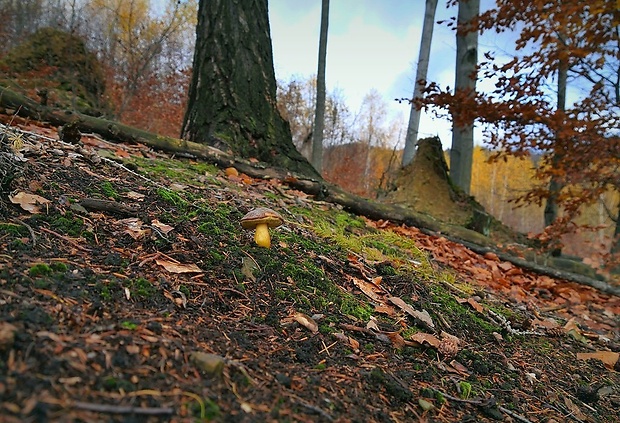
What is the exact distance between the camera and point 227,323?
154 centimetres

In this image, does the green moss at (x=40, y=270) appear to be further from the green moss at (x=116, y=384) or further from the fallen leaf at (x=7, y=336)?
the green moss at (x=116, y=384)

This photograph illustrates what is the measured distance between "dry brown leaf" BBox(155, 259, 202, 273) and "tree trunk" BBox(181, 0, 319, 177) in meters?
3.07

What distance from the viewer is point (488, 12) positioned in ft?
20.7

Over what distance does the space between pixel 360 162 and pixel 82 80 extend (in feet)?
76.4

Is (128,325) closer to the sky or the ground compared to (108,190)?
closer to the ground

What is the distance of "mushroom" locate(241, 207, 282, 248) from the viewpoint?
2098mm

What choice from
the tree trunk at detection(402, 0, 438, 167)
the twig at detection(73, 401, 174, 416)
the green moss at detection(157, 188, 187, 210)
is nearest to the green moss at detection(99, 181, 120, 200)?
the green moss at detection(157, 188, 187, 210)

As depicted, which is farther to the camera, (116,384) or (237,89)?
(237,89)

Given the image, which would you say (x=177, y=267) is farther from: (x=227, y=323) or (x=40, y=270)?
(x=40, y=270)

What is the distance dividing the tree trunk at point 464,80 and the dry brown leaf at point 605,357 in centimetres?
731

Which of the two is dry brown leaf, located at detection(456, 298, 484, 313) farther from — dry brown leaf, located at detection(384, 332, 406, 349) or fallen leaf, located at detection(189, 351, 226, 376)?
fallen leaf, located at detection(189, 351, 226, 376)

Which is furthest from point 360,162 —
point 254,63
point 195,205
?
point 195,205

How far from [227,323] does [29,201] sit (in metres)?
1.13

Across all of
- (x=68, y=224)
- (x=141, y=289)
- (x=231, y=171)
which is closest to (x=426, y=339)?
(x=141, y=289)
